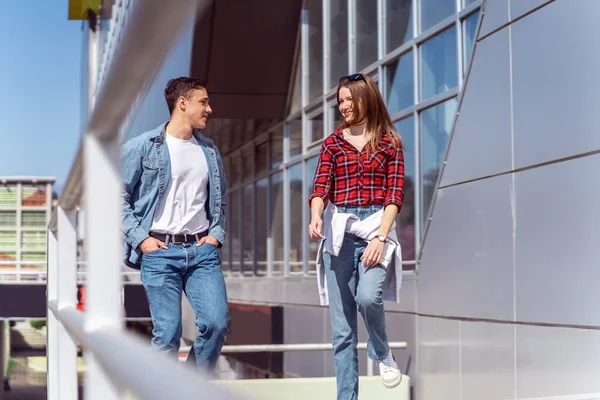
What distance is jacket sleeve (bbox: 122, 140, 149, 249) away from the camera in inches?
171

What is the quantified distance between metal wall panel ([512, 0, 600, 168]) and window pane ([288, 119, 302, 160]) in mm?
8542

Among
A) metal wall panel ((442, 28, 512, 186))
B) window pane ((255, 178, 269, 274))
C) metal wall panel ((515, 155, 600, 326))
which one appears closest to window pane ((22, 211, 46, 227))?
window pane ((255, 178, 269, 274))

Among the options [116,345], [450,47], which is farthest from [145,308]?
[116,345]

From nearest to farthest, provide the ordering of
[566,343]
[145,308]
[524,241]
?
1. [566,343]
2. [524,241]
3. [145,308]

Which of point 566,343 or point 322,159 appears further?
point 566,343

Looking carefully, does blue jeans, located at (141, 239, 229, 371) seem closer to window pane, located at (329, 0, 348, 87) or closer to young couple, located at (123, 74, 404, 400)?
young couple, located at (123, 74, 404, 400)

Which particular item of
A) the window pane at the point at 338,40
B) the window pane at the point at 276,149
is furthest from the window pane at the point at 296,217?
the window pane at the point at 338,40

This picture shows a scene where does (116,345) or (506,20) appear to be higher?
(506,20)

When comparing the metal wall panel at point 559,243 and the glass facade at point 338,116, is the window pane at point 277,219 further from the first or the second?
the metal wall panel at point 559,243

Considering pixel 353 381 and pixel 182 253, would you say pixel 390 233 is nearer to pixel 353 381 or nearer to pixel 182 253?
pixel 353 381

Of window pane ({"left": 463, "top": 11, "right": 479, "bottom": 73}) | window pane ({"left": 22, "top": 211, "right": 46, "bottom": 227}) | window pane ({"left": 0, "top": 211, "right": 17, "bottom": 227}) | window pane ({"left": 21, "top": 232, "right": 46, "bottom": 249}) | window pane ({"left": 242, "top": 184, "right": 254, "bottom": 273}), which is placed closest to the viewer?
window pane ({"left": 463, "top": 11, "right": 479, "bottom": 73})

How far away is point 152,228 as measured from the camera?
4434 millimetres

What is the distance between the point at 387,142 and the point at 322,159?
0.35 m

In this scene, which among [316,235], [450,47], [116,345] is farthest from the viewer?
[450,47]
